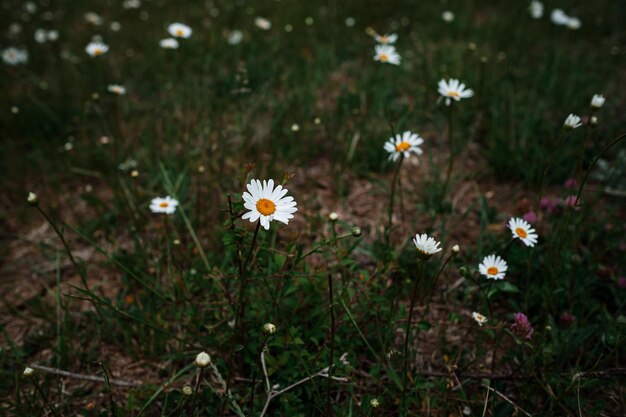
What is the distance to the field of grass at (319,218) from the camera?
155 centimetres

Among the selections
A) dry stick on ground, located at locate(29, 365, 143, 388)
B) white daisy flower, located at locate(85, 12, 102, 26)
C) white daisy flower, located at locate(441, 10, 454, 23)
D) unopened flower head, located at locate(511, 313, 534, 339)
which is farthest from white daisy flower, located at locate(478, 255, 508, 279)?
white daisy flower, located at locate(85, 12, 102, 26)

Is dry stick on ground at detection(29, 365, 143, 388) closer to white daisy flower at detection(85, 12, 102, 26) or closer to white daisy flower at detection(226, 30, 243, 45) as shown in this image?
white daisy flower at detection(226, 30, 243, 45)

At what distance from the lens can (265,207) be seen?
1.35 metres

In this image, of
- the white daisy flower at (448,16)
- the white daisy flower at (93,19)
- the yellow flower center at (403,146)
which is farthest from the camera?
the white daisy flower at (93,19)

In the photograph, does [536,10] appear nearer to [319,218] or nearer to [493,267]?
[319,218]

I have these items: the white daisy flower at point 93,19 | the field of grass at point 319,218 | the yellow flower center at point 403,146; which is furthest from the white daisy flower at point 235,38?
the yellow flower center at point 403,146

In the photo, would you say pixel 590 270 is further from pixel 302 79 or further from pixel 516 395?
pixel 302 79

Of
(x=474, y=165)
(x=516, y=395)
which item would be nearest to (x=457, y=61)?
(x=474, y=165)

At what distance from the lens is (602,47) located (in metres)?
3.85

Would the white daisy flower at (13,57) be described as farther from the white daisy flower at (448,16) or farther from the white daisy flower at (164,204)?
the white daisy flower at (448,16)

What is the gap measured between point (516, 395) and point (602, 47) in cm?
357

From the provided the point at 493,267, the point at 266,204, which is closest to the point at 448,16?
the point at 493,267

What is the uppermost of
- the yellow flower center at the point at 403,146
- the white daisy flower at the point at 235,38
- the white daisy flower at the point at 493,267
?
the white daisy flower at the point at 235,38

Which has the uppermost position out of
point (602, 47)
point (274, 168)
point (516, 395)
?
point (602, 47)
